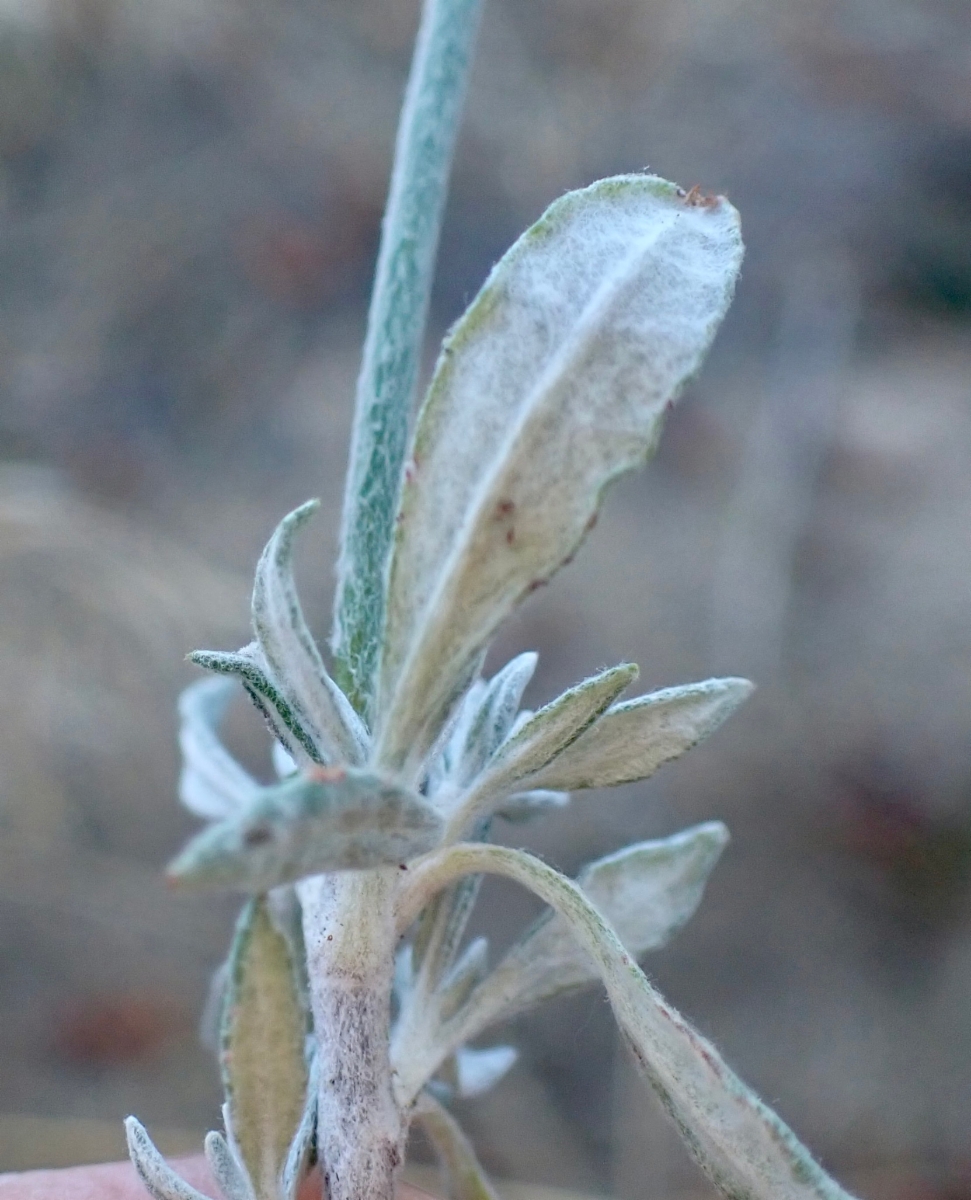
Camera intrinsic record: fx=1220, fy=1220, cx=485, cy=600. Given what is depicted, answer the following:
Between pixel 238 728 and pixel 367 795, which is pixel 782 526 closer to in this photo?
pixel 238 728

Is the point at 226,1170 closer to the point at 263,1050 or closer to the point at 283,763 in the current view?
the point at 263,1050

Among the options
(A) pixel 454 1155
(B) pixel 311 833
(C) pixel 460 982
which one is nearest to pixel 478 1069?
(A) pixel 454 1155

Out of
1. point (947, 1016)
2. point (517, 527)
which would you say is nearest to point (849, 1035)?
point (947, 1016)

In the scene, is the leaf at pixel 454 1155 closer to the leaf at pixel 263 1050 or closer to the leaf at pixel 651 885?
the leaf at pixel 651 885

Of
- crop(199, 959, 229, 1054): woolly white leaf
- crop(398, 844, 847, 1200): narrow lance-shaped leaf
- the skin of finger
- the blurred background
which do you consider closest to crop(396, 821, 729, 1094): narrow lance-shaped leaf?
crop(398, 844, 847, 1200): narrow lance-shaped leaf

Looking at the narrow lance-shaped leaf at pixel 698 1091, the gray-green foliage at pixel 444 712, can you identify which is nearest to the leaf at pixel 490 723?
the gray-green foliage at pixel 444 712

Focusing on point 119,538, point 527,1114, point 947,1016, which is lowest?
point 947,1016
